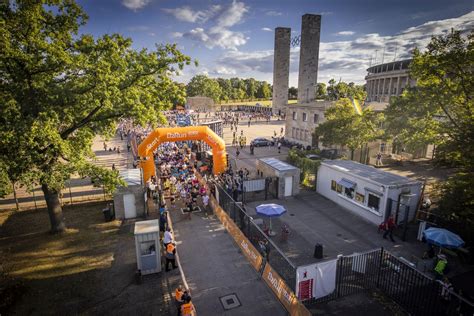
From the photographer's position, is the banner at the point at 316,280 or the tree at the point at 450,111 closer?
the banner at the point at 316,280

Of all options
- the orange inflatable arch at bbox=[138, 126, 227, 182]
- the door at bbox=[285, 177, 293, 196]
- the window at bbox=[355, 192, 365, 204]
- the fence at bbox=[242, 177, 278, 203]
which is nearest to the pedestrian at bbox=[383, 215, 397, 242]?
the window at bbox=[355, 192, 365, 204]

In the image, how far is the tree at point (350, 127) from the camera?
82.2 ft

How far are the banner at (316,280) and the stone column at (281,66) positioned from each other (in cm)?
7501

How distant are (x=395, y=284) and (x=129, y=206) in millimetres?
14094

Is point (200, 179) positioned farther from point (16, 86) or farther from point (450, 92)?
point (450, 92)

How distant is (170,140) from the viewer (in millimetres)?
22234

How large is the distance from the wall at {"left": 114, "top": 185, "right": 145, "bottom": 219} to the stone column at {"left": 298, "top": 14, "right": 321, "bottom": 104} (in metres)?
49.0

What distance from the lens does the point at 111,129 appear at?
49.3 feet

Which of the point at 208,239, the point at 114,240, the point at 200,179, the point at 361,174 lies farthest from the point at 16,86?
the point at 361,174

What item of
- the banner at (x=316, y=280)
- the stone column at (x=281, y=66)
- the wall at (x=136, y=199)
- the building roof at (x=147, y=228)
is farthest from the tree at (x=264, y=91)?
the banner at (x=316, y=280)

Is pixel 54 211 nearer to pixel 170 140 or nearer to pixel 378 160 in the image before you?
pixel 170 140

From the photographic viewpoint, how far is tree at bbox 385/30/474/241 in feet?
42.0

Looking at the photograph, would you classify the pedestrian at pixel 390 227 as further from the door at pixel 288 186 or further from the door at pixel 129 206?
the door at pixel 129 206

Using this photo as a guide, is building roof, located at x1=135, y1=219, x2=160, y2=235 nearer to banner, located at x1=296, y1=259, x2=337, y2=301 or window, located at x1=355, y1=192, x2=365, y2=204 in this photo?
banner, located at x1=296, y1=259, x2=337, y2=301
